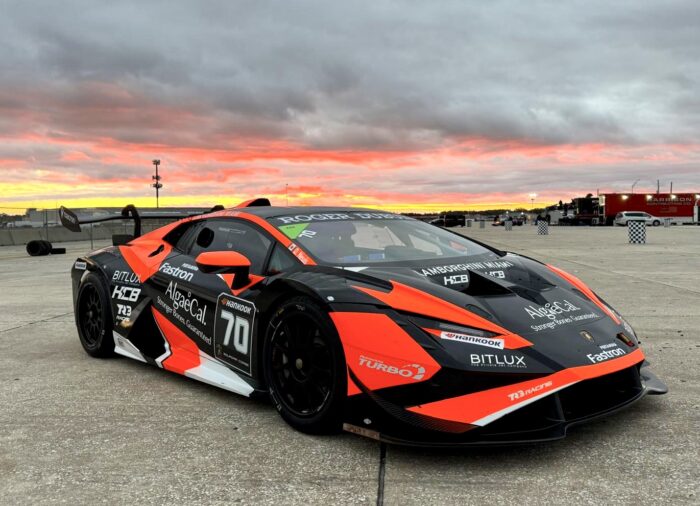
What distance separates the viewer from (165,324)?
4.21 metres

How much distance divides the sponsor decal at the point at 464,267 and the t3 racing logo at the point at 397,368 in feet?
2.26

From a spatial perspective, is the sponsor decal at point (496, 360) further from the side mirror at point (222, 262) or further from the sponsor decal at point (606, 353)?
the side mirror at point (222, 262)

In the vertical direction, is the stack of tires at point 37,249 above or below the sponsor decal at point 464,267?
below

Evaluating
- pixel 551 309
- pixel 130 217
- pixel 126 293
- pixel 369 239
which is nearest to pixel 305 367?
pixel 369 239

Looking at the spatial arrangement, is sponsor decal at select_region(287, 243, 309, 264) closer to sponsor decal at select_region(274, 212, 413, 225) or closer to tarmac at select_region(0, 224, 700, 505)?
sponsor decal at select_region(274, 212, 413, 225)

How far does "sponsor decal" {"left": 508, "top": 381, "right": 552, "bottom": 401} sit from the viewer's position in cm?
260

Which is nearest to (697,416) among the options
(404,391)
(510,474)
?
(510,474)

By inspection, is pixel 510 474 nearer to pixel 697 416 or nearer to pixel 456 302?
pixel 456 302

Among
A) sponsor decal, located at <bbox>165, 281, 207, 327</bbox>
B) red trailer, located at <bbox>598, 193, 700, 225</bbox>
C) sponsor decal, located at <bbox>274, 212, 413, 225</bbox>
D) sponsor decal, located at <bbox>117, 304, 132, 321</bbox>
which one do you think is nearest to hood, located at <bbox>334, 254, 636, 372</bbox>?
sponsor decal, located at <bbox>274, 212, 413, 225</bbox>

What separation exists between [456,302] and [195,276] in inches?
72.6

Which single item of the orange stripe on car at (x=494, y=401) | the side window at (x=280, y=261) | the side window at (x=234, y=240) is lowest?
the orange stripe on car at (x=494, y=401)

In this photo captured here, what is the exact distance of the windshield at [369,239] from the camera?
142 inches

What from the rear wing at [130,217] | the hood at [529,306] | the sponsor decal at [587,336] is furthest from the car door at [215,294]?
the sponsor decal at [587,336]

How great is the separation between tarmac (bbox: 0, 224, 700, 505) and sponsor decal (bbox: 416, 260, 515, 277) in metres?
0.94
